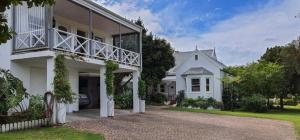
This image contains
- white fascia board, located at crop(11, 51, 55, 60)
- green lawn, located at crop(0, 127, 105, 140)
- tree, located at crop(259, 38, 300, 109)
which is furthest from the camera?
tree, located at crop(259, 38, 300, 109)

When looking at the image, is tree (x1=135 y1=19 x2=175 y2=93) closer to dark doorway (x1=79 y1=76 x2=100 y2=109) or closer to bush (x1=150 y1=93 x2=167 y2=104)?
bush (x1=150 y1=93 x2=167 y2=104)

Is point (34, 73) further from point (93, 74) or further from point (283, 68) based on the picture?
point (283, 68)

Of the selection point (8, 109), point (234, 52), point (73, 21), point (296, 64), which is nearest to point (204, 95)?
point (234, 52)

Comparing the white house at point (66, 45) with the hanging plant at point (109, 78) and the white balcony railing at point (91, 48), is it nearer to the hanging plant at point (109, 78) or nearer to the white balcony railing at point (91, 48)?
the white balcony railing at point (91, 48)

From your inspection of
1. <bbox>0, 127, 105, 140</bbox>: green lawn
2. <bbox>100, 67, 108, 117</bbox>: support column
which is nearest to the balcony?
<bbox>100, 67, 108, 117</bbox>: support column

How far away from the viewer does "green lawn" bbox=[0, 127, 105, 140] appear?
11101 mm

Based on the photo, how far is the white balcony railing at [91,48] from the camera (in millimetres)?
15562

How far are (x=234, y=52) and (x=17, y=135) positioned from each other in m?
29.8

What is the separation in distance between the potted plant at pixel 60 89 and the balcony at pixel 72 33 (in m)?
0.78

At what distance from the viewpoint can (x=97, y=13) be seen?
60.4 ft

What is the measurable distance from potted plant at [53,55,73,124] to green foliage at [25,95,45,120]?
0.68m

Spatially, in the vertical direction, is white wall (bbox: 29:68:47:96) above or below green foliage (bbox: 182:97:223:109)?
above

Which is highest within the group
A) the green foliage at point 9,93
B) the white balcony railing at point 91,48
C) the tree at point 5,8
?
the white balcony railing at point 91,48

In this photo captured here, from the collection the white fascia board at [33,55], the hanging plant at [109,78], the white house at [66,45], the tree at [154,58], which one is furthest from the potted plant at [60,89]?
the tree at [154,58]
